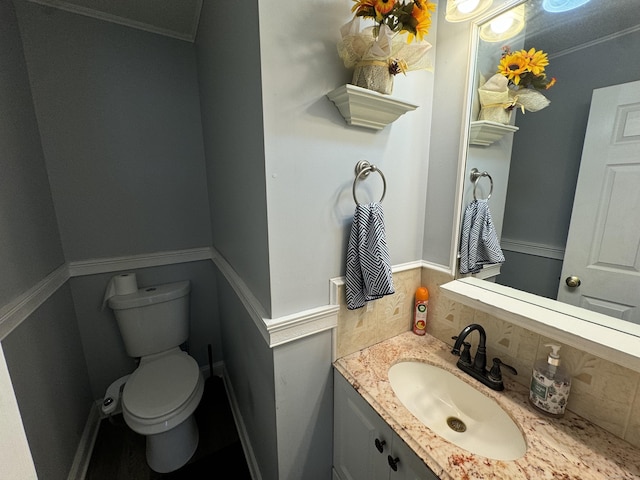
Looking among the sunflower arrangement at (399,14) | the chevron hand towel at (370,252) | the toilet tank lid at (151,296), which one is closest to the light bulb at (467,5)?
the sunflower arrangement at (399,14)

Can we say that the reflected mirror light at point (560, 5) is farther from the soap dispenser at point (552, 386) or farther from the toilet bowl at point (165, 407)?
the toilet bowl at point (165, 407)

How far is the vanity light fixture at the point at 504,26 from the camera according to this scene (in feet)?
2.80

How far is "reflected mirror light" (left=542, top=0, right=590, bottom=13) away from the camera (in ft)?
2.45

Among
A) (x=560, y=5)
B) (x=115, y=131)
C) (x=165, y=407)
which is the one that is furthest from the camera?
(x=115, y=131)

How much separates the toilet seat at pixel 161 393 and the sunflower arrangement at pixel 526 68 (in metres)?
1.94

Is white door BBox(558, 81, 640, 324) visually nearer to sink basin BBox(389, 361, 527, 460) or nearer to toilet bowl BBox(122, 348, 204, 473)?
sink basin BBox(389, 361, 527, 460)

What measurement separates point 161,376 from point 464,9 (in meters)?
2.14

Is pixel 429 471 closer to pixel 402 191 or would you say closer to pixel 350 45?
pixel 402 191

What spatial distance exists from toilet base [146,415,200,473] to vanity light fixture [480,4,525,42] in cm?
219

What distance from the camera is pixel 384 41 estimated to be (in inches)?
28.0

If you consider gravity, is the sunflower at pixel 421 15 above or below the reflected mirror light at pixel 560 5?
below

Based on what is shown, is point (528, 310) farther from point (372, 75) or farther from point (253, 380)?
point (253, 380)

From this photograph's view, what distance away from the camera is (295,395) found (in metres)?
0.94

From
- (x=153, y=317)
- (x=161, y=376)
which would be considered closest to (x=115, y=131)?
(x=153, y=317)
